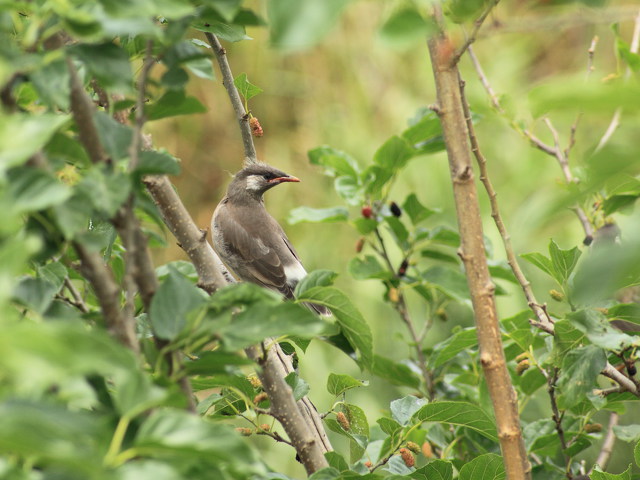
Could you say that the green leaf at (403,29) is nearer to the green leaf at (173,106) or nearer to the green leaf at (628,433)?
the green leaf at (173,106)

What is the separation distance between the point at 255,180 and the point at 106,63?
283cm

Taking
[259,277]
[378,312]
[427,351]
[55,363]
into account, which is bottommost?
[378,312]

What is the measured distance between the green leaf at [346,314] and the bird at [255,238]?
2167 mm

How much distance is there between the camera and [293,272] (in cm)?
359

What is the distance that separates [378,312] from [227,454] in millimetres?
4782

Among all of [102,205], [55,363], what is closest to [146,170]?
[102,205]

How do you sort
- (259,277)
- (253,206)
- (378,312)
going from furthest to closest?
(378,312) < (253,206) < (259,277)

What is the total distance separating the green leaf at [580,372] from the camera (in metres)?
1.38

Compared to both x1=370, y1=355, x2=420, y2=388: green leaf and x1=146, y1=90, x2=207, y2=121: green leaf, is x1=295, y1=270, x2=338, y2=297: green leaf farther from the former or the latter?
x1=370, y1=355, x2=420, y2=388: green leaf

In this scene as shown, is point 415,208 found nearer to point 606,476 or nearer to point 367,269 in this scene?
point 367,269

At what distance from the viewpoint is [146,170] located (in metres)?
0.92

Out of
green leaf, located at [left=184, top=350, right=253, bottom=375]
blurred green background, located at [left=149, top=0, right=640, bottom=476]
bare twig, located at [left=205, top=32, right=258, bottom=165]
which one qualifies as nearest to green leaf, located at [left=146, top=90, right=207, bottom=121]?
green leaf, located at [left=184, top=350, right=253, bottom=375]

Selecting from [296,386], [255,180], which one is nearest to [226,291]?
[296,386]

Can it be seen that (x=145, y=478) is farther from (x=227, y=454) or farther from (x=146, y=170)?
(x=146, y=170)
